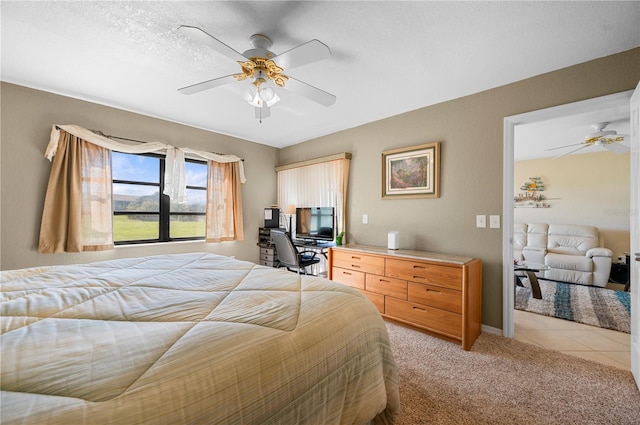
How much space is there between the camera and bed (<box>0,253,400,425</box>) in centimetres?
57

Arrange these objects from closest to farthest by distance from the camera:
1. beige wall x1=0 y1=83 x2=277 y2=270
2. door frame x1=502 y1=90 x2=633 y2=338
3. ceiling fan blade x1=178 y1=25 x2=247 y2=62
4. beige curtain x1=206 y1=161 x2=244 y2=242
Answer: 1. ceiling fan blade x1=178 y1=25 x2=247 y2=62
2. door frame x1=502 y1=90 x2=633 y2=338
3. beige wall x1=0 y1=83 x2=277 y2=270
4. beige curtain x1=206 y1=161 x2=244 y2=242

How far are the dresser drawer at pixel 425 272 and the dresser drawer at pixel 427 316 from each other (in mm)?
253

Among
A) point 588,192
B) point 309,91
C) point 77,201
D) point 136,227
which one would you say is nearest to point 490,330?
point 309,91

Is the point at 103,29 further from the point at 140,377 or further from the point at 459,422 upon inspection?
the point at 459,422

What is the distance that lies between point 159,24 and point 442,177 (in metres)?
2.86

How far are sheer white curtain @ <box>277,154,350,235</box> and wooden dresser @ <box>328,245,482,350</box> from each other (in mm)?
1058

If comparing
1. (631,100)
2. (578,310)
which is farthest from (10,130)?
(578,310)

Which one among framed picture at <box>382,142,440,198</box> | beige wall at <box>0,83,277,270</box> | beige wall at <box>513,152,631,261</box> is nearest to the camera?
beige wall at <box>0,83,277,270</box>

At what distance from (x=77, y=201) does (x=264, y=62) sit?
268 centimetres

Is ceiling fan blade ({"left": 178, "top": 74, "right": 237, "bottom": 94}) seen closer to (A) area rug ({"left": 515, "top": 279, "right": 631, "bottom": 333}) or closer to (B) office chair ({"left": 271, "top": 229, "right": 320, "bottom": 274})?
(B) office chair ({"left": 271, "top": 229, "right": 320, "bottom": 274})

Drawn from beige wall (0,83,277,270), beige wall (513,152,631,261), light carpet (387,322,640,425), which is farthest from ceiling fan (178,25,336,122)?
beige wall (513,152,631,261)

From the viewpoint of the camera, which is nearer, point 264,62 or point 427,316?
point 264,62

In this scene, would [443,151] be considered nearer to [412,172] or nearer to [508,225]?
[412,172]

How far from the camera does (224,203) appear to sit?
4113 millimetres
